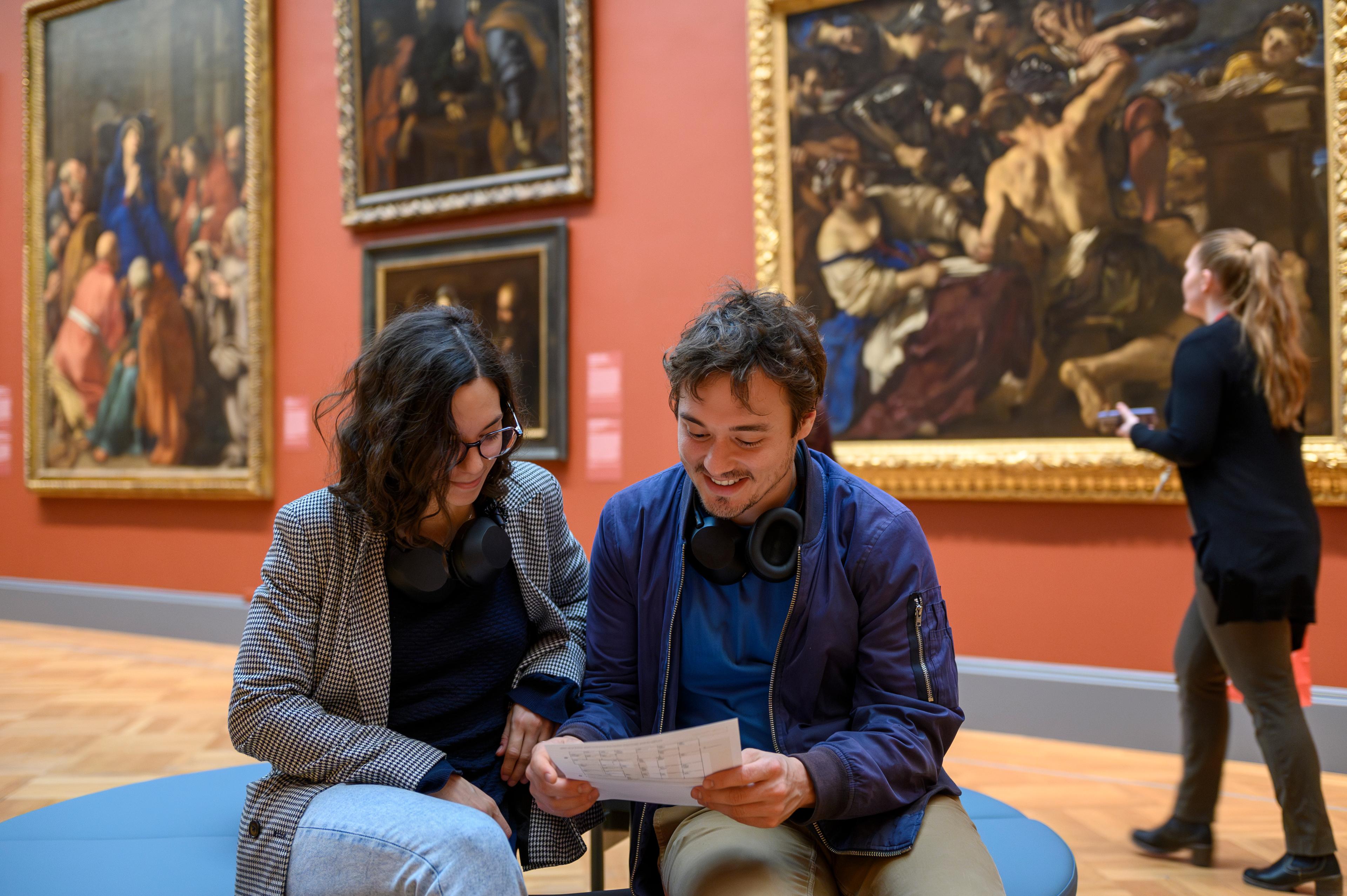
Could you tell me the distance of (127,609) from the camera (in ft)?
26.6

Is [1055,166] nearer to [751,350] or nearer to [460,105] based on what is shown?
[460,105]

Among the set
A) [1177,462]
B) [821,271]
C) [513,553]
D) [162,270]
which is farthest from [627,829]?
[162,270]

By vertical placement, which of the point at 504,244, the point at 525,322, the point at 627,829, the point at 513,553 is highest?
the point at 504,244

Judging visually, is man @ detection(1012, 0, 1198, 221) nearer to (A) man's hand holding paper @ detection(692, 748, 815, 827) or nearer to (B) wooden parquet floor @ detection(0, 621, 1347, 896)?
(B) wooden parquet floor @ detection(0, 621, 1347, 896)

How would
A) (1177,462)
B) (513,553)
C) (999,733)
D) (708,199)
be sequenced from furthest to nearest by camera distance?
1. (708,199)
2. (999,733)
3. (1177,462)
4. (513,553)

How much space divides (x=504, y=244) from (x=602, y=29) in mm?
1418

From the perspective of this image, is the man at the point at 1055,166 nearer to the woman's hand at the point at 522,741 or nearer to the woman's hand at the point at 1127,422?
the woman's hand at the point at 1127,422

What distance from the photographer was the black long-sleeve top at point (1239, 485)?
3.30 metres

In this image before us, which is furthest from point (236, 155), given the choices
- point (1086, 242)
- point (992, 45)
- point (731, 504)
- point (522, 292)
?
point (731, 504)

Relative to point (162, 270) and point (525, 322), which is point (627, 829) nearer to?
point (525, 322)

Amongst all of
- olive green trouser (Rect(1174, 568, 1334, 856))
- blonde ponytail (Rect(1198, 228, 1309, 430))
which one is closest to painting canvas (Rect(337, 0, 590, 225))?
blonde ponytail (Rect(1198, 228, 1309, 430))

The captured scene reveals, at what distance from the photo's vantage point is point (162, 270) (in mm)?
8070

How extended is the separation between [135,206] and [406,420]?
7429 mm

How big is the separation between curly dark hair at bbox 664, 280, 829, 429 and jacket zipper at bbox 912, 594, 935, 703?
373mm
